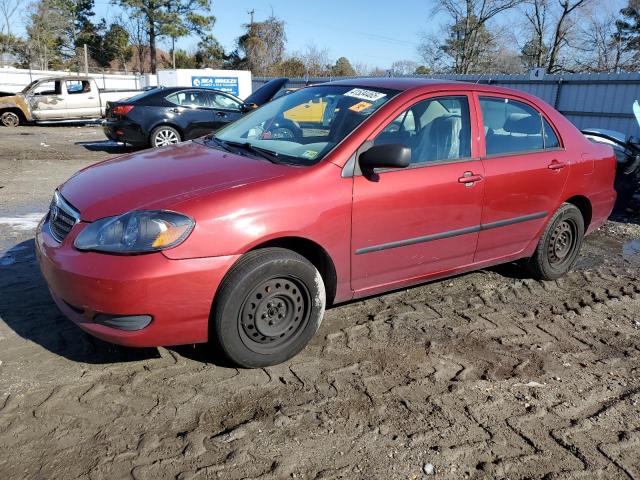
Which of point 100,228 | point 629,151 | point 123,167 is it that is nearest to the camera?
point 100,228

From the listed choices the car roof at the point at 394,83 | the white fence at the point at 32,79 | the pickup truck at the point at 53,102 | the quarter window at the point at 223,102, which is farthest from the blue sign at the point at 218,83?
the car roof at the point at 394,83

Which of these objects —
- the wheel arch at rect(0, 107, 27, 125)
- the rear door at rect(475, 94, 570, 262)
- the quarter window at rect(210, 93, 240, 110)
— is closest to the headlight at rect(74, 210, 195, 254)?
the rear door at rect(475, 94, 570, 262)

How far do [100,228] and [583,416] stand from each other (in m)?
2.74

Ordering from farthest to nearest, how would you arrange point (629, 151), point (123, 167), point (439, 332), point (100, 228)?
point (629, 151), point (439, 332), point (123, 167), point (100, 228)

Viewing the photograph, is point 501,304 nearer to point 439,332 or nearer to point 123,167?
point 439,332

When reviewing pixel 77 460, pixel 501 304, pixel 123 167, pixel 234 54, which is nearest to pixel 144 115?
pixel 123 167

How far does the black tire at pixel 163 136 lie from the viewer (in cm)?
1207

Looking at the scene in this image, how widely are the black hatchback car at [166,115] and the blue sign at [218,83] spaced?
9.98 meters

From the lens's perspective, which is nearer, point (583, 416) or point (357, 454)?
point (357, 454)

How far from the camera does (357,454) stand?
2543 millimetres

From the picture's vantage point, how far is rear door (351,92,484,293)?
349cm

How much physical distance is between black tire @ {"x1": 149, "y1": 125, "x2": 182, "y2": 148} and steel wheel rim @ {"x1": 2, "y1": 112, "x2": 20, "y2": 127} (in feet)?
28.3

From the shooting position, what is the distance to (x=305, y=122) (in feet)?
12.9

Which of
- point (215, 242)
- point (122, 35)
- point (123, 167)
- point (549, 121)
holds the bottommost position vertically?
point (215, 242)
